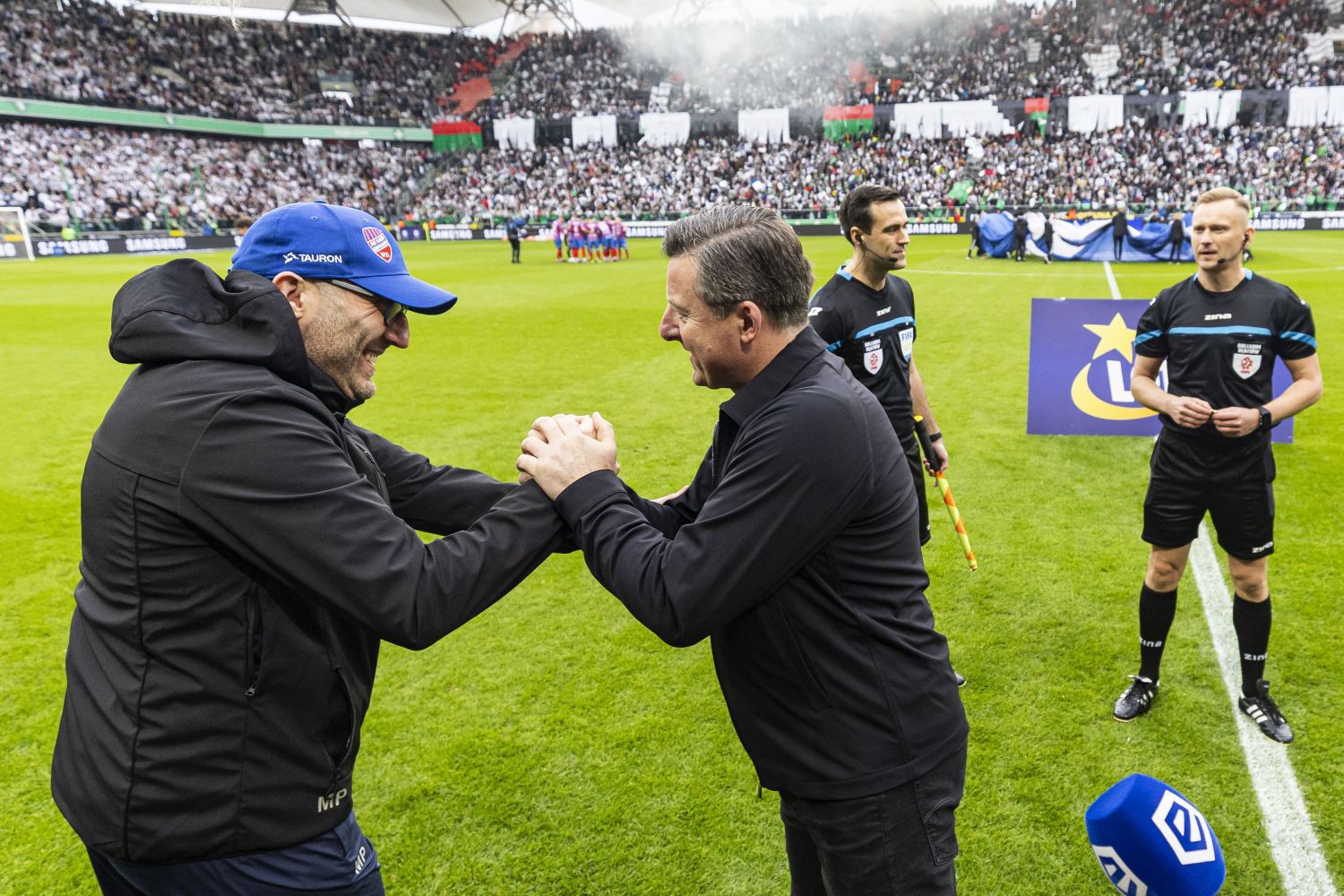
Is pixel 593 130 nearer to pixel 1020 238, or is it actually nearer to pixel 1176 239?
pixel 1020 238

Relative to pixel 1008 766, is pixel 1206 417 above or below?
above

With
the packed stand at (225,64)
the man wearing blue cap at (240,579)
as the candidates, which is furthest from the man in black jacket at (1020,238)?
the packed stand at (225,64)

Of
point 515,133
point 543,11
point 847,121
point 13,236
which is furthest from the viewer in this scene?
point 543,11

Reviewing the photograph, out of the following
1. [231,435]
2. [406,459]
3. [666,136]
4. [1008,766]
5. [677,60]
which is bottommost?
[1008,766]

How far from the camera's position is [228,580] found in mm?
1787

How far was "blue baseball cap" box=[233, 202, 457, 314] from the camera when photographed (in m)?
2.00

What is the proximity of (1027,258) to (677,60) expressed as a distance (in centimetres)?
4751

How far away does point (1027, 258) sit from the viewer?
27.9m

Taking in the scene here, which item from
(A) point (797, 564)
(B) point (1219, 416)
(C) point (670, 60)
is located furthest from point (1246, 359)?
(C) point (670, 60)

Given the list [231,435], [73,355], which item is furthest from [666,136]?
[231,435]

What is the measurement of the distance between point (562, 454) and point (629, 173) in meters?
56.7

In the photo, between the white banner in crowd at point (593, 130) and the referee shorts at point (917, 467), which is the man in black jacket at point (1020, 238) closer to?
the referee shorts at point (917, 467)

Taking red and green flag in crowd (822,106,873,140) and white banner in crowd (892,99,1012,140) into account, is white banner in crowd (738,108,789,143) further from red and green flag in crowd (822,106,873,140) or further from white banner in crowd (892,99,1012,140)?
white banner in crowd (892,99,1012,140)

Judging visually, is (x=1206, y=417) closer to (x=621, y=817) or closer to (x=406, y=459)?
(x=621, y=817)
